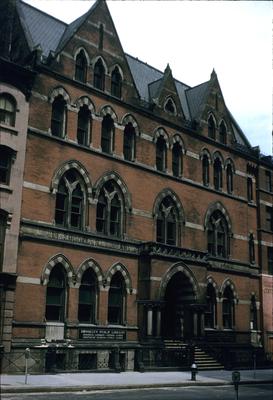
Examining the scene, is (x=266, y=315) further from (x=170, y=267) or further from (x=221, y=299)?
(x=170, y=267)

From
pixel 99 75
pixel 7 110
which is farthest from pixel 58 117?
pixel 99 75

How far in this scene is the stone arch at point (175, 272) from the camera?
103ft

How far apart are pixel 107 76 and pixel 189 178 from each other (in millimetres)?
9311

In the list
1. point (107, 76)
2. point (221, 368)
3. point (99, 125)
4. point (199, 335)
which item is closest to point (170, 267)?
point (199, 335)

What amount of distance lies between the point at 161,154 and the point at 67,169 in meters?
8.66

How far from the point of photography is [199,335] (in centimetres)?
3306

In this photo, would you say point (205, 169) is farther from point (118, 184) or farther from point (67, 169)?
point (67, 169)

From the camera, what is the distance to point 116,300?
30.5 meters

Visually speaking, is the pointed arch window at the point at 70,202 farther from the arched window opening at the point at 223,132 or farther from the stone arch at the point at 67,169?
the arched window opening at the point at 223,132

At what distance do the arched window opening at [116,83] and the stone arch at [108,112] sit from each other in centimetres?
129

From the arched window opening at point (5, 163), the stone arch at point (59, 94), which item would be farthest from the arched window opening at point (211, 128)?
the arched window opening at point (5, 163)

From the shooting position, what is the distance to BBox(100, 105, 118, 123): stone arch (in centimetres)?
3140

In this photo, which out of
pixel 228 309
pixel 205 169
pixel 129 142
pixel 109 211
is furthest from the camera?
pixel 205 169

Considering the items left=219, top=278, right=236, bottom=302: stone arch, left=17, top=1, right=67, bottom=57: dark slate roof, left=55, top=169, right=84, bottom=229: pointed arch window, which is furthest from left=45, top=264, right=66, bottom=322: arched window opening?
left=219, top=278, right=236, bottom=302: stone arch
